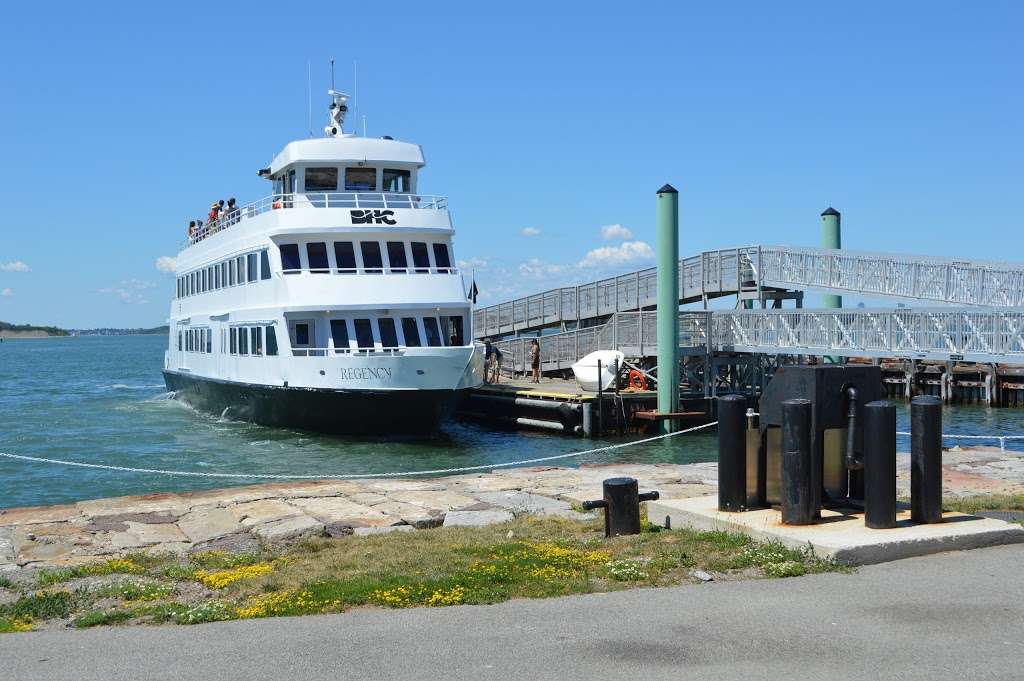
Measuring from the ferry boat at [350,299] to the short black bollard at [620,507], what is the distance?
50.2ft

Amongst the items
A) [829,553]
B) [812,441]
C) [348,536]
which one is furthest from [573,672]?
[348,536]

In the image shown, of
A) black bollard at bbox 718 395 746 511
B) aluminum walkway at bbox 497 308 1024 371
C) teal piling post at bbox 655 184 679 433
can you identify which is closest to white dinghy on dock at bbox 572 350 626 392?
teal piling post at bbox 655 184 679 433

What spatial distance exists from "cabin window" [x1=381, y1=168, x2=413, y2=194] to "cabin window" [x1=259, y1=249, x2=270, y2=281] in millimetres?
3783

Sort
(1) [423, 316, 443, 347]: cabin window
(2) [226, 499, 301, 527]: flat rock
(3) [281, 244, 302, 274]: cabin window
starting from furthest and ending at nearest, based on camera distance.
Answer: (3) [281, 244, 302, 274]: cabin window, (1) [423, 316, 443, 347]: cabin window, (2) [226, 499, 301, 527]: flat rock

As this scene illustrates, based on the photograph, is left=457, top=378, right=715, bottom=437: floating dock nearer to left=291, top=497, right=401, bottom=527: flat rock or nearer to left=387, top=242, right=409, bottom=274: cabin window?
left=387, top=242, right=409, bottom=274: cabin window

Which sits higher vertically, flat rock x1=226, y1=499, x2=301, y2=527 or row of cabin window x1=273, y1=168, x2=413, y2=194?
row of cabin window x1=273, y1=168, x2=413, y2=194

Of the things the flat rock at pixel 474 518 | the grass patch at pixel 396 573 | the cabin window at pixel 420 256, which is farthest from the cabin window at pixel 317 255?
the grass patch at pixel 396 573

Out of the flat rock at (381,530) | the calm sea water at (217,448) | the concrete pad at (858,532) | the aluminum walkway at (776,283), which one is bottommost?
the calm sea water at (217,448)

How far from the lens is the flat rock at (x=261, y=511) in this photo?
1220cm

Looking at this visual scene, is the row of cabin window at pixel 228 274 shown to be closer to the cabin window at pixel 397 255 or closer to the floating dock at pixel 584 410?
the cabin window at pixel 397 255

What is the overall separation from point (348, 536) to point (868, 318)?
19546 millimetres

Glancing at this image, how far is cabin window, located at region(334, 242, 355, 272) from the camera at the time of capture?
2656cm

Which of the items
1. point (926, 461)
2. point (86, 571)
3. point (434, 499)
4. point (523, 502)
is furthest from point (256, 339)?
point (926, 461)

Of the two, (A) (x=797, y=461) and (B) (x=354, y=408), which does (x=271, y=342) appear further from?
(A) (x=797, y=461)
